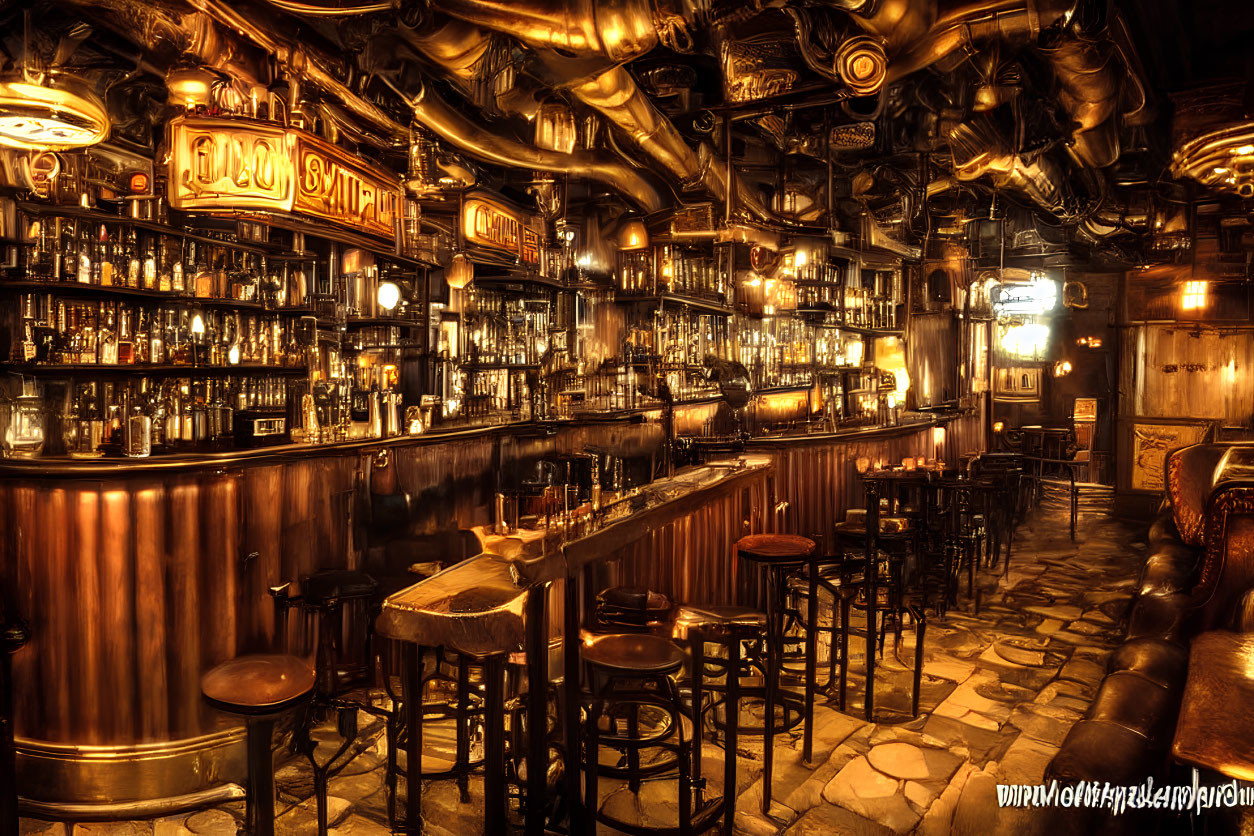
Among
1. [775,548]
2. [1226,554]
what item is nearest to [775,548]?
[775,548]

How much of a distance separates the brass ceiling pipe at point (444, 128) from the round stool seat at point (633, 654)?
9.83 feet

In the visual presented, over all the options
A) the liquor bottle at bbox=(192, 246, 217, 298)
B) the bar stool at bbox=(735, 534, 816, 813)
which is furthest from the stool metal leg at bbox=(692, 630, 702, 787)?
the liquor bottle at bbox=(192, 246, 217, 298)

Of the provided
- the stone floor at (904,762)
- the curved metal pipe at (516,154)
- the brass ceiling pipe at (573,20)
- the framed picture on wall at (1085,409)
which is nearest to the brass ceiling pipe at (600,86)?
the brass ceiling pipe at (573,20)

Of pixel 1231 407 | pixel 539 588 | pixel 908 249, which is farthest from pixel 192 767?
→ pixel 1231 407

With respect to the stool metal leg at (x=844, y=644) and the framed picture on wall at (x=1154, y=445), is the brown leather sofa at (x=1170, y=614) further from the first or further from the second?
the framed picture on wall at (x=1154, y=445)

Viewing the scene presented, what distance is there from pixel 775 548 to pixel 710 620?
1.03 metres

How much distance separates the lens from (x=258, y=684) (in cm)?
276

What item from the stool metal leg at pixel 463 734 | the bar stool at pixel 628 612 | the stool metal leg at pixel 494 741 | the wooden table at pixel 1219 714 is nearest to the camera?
the wooden table at pixel 1219 714

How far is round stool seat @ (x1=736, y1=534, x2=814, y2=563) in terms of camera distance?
385 cm

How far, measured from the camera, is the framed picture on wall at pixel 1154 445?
1112cm

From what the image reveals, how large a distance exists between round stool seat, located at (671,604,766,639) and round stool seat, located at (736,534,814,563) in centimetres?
69

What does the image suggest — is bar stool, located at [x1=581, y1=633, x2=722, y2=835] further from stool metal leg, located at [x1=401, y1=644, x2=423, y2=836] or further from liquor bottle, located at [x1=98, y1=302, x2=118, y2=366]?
liquor bottle, located at [x1=98, y1=302, x2=118, y2=366]

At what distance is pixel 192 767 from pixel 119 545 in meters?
1.12

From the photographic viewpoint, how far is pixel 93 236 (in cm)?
551
